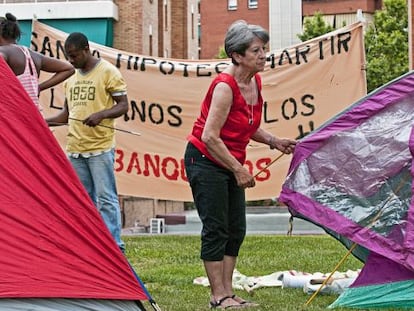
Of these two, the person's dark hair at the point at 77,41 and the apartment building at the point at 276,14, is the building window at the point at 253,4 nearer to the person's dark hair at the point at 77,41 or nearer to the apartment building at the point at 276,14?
the apartment building at the point at 276,14


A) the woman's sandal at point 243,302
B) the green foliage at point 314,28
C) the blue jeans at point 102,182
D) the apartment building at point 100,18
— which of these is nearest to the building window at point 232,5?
the green foliage at point 314,28

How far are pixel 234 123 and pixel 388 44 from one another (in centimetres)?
3744

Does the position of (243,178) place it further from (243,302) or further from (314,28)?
(314,28)

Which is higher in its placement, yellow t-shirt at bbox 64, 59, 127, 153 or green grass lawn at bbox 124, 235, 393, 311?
yellow t-shirt at bbox 64, 59, 127, 153

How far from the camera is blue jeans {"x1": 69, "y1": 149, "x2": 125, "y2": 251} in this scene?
7.96 metres

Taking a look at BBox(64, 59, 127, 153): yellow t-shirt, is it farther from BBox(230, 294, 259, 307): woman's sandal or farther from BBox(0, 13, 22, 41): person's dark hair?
BBox(230, 294, 259, 307): woman's sandal

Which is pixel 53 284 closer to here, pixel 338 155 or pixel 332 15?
pixel 338 155

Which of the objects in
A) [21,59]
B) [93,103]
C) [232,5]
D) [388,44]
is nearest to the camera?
→ [21,59]

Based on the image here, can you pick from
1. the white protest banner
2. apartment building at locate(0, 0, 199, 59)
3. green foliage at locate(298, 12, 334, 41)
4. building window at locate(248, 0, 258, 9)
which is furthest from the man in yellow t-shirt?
building window at locate(248, 0, 258, 9)

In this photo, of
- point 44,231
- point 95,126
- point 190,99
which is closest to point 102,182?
point 95,126

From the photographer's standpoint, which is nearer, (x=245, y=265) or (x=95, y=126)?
(x=95, y=126)

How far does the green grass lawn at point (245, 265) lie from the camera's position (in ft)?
21.5

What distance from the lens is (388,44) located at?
4281 centimetres

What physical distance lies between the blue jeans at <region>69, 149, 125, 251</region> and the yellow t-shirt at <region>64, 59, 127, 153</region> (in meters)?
0.08
